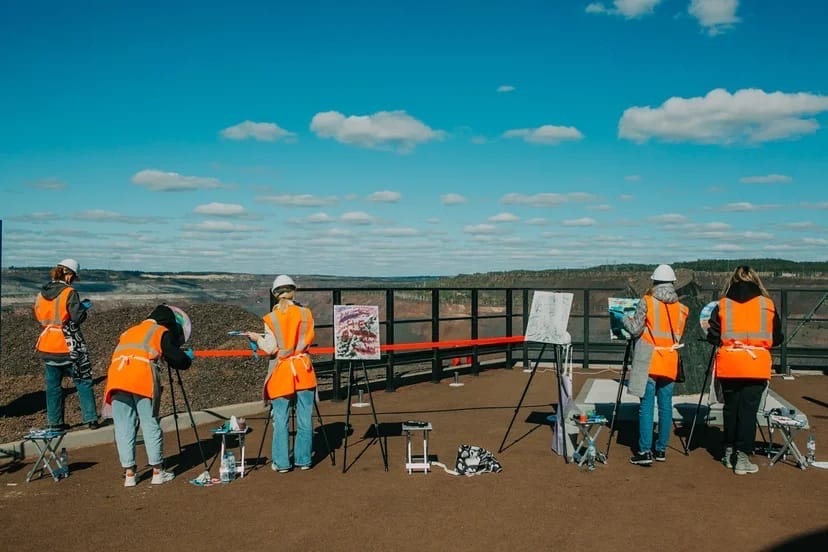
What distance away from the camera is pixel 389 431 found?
933 centimetres

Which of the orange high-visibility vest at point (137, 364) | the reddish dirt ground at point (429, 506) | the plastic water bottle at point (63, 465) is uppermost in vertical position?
the orange high-visibility vest at point (137, 364)

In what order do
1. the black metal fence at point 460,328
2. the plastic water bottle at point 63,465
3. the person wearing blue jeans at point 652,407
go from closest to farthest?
the plastic water bottle at point 63,465
the person wearing blue jeans at point 652,407
the black metal fence at point 460,328

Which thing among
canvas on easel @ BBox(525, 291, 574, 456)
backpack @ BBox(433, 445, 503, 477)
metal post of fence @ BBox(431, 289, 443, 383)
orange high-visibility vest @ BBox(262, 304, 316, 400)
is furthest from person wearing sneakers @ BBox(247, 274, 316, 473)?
metal post of fence @ BBox(431, 289, 443, 383)

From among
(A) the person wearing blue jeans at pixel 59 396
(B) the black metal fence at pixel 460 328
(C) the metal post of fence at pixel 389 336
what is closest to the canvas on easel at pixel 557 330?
(B) the black metal fence at pixel 460 328

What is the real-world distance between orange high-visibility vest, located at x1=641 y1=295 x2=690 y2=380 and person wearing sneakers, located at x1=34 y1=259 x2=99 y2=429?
6666 millimetres

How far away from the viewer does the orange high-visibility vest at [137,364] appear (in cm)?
671

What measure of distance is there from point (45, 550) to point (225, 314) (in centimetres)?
1238

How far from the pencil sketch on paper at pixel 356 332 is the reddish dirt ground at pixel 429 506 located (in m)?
1.14

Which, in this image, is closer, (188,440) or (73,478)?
(73,478)

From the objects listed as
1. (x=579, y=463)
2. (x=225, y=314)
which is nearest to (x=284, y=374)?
(x=579, y=463)

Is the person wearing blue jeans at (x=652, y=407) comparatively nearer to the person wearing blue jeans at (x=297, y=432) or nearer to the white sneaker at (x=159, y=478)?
the person wearing blue jeans at (x=297, y=432)

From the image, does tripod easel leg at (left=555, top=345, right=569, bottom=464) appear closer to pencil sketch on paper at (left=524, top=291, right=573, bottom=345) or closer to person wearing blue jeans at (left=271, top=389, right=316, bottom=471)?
pencil sketch on paper at (left=524, top=291, right=573, bottom=345)

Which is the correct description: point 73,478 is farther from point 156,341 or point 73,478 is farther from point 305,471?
point 305,471

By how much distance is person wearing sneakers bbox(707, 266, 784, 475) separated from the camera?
23.4 ft
